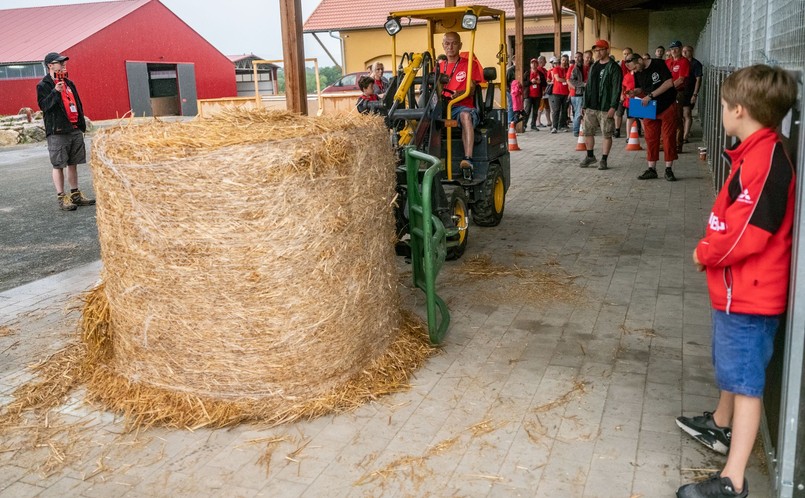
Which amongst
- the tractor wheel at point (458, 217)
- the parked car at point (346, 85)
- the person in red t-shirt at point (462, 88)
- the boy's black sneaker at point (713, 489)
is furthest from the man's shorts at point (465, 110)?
the parked car at point (346, 85)

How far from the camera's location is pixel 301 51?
5977 mm

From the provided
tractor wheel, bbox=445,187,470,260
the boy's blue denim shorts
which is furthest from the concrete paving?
tractor wheel, bbox=445,187,470,260

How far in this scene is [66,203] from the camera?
991 centimetres

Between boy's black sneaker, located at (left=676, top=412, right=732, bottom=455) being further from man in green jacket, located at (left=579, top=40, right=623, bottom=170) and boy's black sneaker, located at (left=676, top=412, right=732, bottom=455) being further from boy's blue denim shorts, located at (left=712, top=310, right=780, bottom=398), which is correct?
man in green jacket, located at (left=579, top=40, right=623, bottom=170)

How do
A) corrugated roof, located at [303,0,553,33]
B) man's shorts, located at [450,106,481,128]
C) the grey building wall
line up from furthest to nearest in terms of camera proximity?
corrugated roof, located at [303,0,553,33], the grey building wall, man's shorts, located at [450,106,481,128]

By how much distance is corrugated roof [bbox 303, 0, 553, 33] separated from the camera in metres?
29.3

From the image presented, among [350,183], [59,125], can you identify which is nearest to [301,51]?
[350,183]

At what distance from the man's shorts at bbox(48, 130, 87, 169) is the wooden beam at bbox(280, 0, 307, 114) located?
4.74 meters

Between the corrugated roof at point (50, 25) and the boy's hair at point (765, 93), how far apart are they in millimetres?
33344

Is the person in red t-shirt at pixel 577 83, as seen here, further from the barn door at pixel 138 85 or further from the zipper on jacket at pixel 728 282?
the barn door at pixel 138 85

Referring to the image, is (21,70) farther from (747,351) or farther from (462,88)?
(747,351)

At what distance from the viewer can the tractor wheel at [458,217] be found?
6.47m

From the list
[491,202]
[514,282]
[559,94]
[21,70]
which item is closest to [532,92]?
[559,94]

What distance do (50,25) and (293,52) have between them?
35.0m
